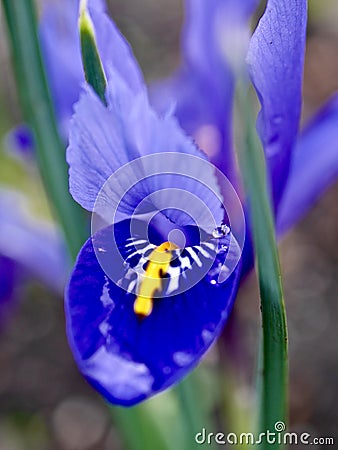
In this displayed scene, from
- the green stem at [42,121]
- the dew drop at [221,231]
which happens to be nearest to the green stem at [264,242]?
the dew drop at [221,231]

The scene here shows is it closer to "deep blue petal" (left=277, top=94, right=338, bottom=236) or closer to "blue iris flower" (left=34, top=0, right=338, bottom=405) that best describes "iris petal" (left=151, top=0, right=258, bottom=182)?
"deep blue petal" (left=277, top=94, right=338, bottom=236)

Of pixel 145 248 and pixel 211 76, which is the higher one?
pixel 211 76

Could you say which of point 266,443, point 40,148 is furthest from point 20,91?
point 266,443

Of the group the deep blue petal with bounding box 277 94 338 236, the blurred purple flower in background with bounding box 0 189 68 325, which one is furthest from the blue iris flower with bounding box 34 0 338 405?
the blurred purple flower in background with bounding box 0 189 68 325

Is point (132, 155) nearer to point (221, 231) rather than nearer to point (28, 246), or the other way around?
point (221, 231)

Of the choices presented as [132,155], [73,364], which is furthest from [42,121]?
[73,364]

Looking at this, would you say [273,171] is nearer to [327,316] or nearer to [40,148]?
[40,148]

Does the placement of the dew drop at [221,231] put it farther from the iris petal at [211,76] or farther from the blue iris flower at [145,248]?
the iris petal at [211,76]
